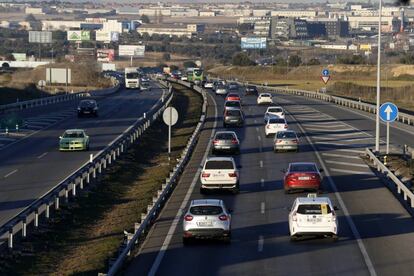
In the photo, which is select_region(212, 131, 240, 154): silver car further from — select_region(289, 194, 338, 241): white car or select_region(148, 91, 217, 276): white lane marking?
select_region(289, 194, 338, 241): white car

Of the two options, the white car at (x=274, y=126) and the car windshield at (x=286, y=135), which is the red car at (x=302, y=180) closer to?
the car windshield at (x=286, y=135)

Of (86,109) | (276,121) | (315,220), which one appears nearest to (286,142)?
(276,121)

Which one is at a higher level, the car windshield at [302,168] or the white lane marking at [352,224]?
the car windshield at [302,168]

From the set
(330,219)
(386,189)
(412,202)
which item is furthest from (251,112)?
(330,219)

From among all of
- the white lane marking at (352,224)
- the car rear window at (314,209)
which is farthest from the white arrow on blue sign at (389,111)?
the car rear window at (314,209)

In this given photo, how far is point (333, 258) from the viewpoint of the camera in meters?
25.1

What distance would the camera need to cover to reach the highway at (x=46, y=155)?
36.2 meters

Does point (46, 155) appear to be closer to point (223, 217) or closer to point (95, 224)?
point (95, 224)

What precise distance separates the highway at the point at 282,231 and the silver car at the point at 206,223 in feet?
1.02

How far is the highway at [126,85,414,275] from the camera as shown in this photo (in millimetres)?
24144

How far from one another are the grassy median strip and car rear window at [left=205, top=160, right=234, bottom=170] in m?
2.29

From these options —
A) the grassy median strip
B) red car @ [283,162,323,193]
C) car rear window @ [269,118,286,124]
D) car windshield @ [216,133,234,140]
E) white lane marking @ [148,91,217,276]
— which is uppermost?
car rear window @ [269,118,286,124]

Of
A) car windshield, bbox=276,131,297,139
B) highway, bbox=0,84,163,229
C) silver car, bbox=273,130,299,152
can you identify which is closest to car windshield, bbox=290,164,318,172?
highway, bbox=0,84,163,229

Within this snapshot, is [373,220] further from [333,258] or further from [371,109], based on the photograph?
[371,109]
